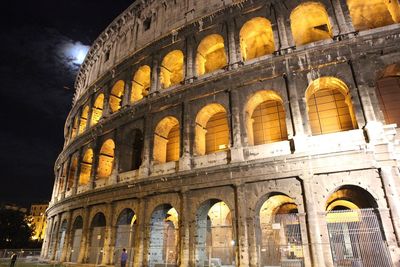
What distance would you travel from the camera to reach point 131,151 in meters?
15.3

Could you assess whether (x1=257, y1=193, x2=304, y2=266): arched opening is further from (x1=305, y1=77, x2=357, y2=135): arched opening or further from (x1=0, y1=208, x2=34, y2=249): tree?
(x1=0, y1=208, x2=34, y2=249): tree

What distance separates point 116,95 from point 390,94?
1447 cm

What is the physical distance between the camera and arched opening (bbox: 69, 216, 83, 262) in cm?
1516

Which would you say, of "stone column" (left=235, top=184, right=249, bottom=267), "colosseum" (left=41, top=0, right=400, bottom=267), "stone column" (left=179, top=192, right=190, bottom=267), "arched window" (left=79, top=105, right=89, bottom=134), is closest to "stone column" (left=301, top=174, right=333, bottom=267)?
"colosseum" (left=41, top=0, right=400, bottom=267)

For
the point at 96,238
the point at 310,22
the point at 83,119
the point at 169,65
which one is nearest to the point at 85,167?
the point at 83,119

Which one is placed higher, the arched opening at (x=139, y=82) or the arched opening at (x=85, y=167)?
the arched opening at (x=139, y=82)

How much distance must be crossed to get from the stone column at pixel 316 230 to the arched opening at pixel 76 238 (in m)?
11.9

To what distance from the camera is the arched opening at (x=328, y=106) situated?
10.9 metres

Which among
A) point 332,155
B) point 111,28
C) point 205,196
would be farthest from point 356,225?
point 111,28

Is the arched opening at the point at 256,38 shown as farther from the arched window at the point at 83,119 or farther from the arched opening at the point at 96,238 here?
the arched window at the point at 83,119

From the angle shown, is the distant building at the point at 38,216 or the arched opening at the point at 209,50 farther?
the distant building at the point at 38,216

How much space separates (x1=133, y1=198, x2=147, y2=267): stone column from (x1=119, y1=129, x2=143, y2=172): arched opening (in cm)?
283

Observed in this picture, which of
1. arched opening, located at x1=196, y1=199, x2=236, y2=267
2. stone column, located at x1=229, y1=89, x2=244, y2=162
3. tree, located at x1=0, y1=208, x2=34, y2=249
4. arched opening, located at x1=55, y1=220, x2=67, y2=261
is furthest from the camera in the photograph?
tree, located at x1=0, y1=208, x2=34, y2=249

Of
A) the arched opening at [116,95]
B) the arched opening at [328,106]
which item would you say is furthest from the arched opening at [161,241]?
the arched opening at [116,95]
